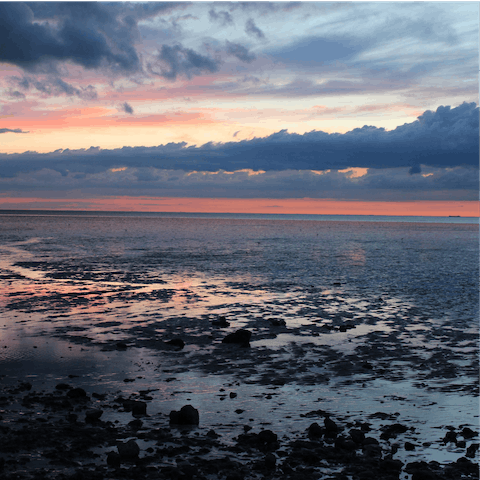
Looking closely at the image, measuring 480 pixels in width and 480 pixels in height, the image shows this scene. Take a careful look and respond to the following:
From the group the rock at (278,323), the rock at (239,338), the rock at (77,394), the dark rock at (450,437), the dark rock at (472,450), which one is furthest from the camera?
the rock at (278,323)

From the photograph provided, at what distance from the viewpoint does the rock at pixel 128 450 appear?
Result: 9.27 metres

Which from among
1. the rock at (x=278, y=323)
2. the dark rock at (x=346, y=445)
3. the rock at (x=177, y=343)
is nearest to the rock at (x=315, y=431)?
the dark rock at (x=346, y=445)

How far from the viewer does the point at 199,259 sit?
53.5m

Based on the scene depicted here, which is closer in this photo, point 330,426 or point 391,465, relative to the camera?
point 391,465

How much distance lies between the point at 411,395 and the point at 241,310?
43.2 feet

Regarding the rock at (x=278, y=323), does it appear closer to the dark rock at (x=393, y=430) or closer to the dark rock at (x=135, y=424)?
the dark rock at (x=393, y=430)

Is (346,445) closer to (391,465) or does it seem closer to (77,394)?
(391,465)

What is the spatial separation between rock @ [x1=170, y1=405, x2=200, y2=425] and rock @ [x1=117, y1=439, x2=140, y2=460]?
1.61m

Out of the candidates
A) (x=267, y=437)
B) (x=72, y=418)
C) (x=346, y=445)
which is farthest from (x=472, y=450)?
(x=72, y=418)

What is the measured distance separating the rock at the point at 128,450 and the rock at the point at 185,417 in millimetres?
1615

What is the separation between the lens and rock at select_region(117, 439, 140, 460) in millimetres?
9266

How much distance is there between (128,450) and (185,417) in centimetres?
188

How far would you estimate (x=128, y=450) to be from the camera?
930 cm

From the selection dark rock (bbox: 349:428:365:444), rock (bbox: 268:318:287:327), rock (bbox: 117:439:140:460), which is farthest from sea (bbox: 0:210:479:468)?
rock (bbox: 117:439:140:460)
